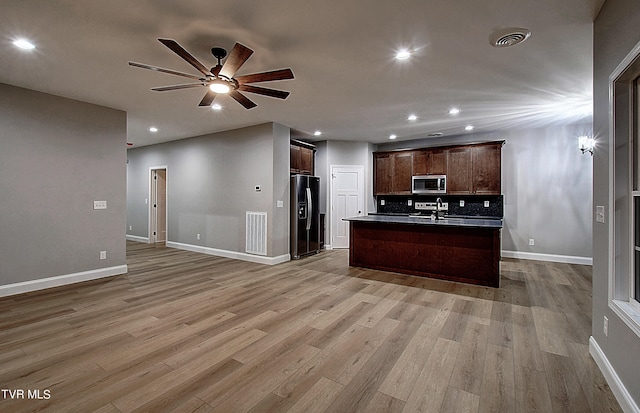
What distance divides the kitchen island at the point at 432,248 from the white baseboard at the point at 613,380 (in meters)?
1.83

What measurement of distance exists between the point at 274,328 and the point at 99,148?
4116mm

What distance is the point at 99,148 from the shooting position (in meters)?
4.53

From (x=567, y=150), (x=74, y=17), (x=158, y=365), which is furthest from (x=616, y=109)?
(x=567, y=150)

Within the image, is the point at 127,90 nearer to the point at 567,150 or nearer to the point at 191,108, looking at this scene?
the point at 191,108

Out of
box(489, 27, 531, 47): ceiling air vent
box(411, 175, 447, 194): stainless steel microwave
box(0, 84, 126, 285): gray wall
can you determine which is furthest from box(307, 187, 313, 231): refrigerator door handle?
box(489, 27, 531, 47): ceiling air vent

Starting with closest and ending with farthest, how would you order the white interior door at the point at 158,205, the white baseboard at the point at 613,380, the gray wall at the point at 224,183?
the white baseboard at the point at 613,380
the gray wall at the point at 224,183
the white interior door at the point at 158,205

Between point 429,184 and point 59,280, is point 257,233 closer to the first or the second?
point 59,280

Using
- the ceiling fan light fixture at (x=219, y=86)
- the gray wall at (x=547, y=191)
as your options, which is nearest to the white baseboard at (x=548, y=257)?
the gray wall at (x=547, y=191)

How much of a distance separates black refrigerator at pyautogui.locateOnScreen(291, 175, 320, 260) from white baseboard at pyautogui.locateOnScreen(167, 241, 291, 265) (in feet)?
1.27

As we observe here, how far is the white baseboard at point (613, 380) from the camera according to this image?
5.37ft

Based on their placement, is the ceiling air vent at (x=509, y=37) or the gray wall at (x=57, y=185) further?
the gray wall at (x=57, y=185)

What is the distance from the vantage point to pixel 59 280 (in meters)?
4.08

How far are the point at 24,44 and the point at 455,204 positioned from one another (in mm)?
7264

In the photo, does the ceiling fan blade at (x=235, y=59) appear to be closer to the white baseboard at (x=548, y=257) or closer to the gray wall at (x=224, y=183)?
the gray wall at (x=224, y=183)
